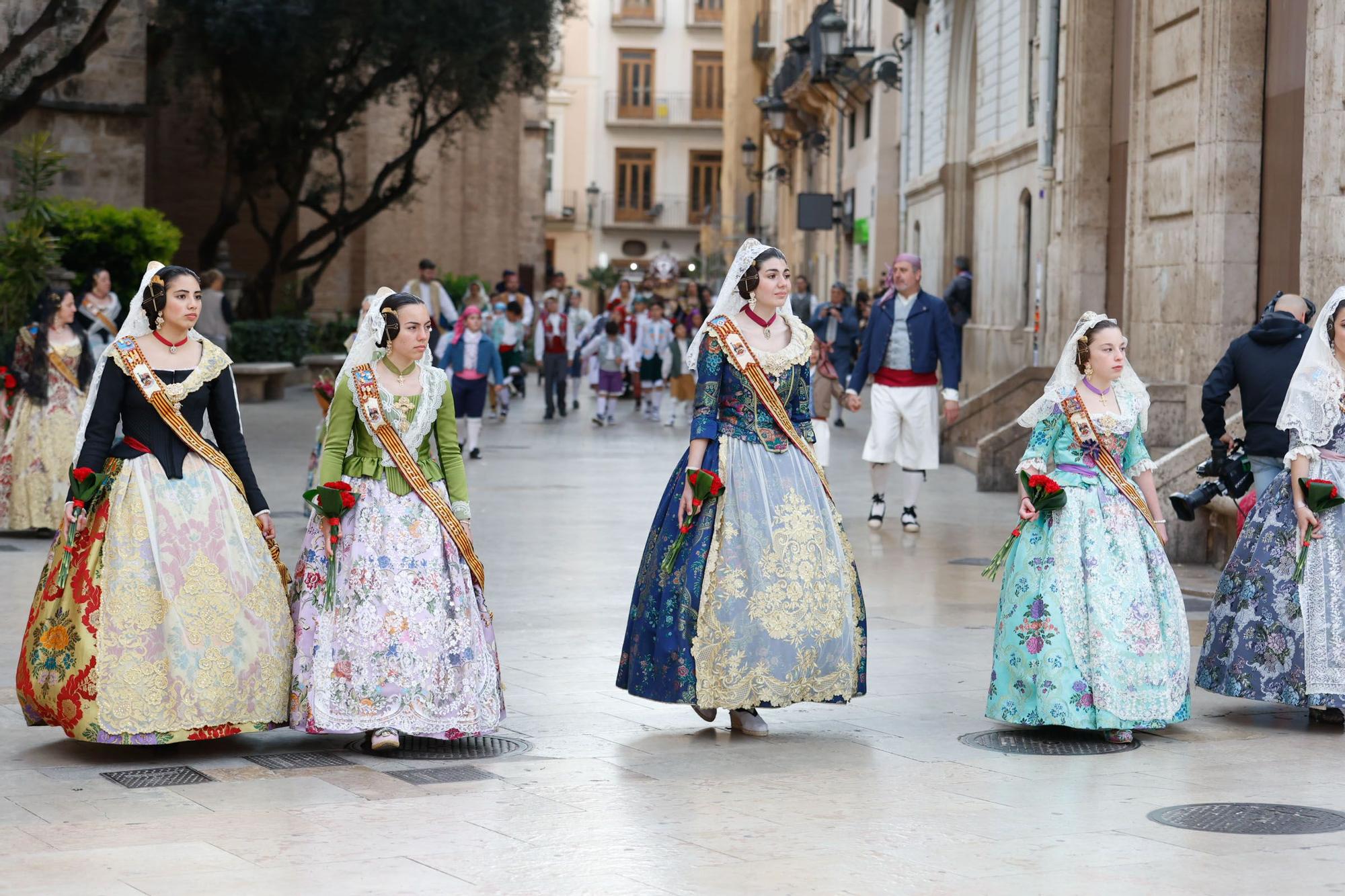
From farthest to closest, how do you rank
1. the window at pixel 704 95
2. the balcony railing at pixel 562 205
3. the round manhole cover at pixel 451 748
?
1. the window at pixel 704 95
2. the balcony railing at pixel 562 205
3. the round manhole cover at pixel 451 748

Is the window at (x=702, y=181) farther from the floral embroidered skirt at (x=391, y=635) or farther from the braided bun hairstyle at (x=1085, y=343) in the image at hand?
the floral embroidered skirt at (x=391, y=635)

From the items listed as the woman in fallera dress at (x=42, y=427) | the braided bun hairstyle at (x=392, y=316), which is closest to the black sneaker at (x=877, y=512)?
the woman in fallera dress at (x=42, y=427)

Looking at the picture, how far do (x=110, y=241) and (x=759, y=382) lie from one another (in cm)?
1940

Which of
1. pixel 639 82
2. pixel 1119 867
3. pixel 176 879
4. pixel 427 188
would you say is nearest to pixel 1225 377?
pixel 1119 867

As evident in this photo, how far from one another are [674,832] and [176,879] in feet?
4.77

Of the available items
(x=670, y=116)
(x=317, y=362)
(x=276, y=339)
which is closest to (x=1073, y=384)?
(x=276, y=339)

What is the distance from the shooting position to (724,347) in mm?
7539

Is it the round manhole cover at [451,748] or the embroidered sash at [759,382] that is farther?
the embroidered sash at [759,382]

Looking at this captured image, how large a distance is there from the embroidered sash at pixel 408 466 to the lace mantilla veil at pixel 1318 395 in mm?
3195

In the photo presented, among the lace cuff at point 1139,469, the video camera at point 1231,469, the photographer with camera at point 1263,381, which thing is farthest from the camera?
the video camera at point 1231,469

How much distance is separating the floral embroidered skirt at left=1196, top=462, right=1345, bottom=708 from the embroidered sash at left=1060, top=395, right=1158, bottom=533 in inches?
24.3

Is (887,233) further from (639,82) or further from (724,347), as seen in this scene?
(639,82)

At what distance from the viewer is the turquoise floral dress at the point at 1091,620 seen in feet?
23.5

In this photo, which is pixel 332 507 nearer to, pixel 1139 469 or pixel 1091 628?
pixel 1091 628
